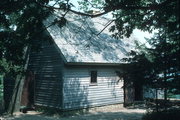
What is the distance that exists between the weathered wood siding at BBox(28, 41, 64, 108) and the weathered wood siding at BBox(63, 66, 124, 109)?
0.60 meters

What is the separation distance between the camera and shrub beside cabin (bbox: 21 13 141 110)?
16922 mm

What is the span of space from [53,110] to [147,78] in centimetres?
867

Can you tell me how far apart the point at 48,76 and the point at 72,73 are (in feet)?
6.28

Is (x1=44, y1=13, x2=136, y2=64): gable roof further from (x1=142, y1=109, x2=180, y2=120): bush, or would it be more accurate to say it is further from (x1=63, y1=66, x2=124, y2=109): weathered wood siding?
(x1=142, y1=109, x2=180, y2=120): bush

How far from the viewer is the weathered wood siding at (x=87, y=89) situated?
55.8ft

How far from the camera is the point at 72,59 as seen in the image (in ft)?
54.4

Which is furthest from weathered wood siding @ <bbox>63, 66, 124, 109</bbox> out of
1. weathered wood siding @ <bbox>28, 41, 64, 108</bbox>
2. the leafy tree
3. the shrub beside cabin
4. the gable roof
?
the leafy tree

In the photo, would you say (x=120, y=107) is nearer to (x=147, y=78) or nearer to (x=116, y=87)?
(x=116, y=87)

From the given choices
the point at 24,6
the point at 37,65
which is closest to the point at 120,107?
the point at 37,65

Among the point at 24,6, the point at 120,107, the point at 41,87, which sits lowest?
the point at 120,107

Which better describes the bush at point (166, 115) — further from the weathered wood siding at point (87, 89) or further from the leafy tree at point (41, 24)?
the weathered wood siding at point (87, 89)

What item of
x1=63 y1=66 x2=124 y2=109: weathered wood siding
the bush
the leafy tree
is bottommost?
the bush

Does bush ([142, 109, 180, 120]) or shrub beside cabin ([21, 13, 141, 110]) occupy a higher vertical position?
shrub beside cabin ([21, 13, 141, 110])

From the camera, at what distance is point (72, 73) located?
1727cm
